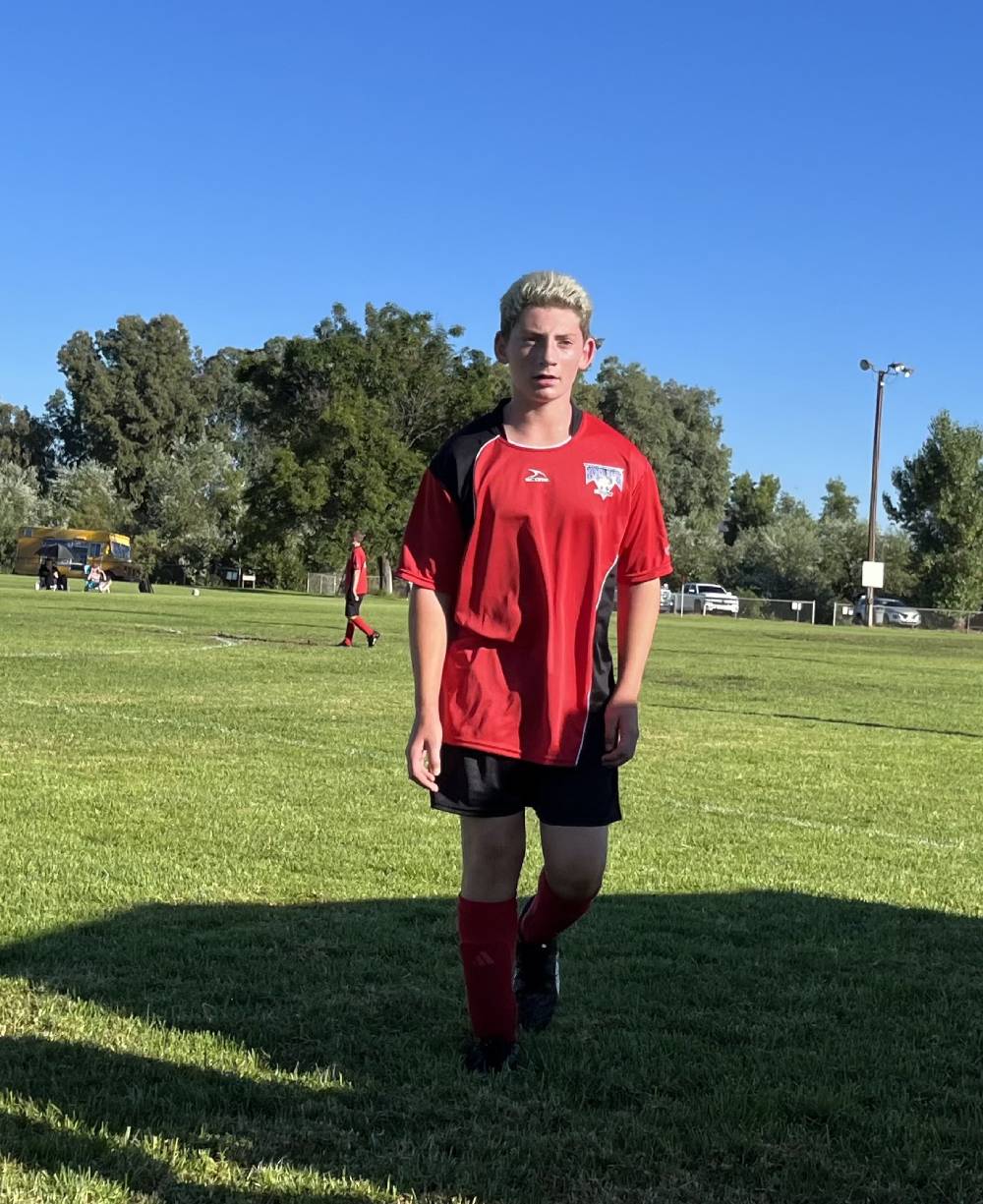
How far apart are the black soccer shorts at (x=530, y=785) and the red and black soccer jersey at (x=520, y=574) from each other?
0.05m

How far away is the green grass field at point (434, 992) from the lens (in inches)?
116

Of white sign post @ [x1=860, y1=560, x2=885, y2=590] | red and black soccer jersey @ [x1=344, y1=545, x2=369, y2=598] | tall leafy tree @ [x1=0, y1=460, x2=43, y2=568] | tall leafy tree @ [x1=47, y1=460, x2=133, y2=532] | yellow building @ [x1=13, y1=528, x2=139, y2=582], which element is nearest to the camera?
red and black soccer jersey @ [x1=344, y1=545, x2=369, y2=598]

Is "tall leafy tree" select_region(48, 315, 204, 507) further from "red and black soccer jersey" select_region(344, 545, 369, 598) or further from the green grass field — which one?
the green grass field

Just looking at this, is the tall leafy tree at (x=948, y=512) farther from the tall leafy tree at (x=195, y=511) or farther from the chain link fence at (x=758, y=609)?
the tall leafy tree at (x=195, y=511)

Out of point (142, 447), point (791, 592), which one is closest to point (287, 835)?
point (791, 592)

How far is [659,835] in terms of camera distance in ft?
23.1

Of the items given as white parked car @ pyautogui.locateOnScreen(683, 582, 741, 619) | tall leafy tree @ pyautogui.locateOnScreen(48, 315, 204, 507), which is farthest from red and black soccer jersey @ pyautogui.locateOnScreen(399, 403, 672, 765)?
tall leafy tree @ pyautogui.locateOnScreen(48, 315, 204, 507)

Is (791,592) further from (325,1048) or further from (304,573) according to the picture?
(325,1048)

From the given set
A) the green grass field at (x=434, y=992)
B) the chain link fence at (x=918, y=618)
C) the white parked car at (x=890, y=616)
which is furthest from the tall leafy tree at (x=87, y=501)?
the green grass field at (x=434, y=992)

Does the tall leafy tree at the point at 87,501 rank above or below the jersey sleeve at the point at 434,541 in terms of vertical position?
above

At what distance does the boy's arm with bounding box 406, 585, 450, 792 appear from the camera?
348cm

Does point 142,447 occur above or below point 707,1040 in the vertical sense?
above

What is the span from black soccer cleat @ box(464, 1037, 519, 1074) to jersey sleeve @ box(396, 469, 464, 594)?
1.25m

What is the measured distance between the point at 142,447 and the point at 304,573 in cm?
3343
